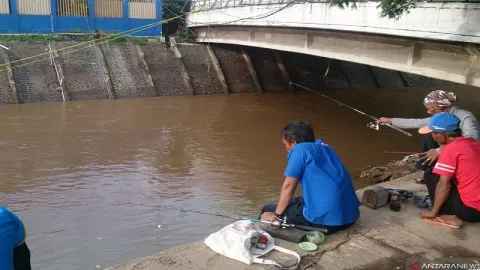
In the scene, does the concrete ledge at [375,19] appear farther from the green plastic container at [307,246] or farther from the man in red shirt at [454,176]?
the green plastic container at [307,246]

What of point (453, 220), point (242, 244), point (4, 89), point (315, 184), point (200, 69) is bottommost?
point (4, 89)

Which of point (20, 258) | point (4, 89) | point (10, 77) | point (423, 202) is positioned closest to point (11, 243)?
point (20, 258)

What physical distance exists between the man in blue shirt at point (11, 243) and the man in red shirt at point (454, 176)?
3.85 metres

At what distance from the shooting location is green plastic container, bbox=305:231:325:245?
4270mm

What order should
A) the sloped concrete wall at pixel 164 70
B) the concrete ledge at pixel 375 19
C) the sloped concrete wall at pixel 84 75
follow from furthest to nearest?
1. the sloped concrete wall at pixel 164 70
2. the sloped concrete wall at pixel 84 75
3. the concrete ledge at pixel 375 19

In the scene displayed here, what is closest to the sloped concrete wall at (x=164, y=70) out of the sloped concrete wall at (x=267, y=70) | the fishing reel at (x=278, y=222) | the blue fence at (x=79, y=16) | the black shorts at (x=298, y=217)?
the blue fence at (x=79, y=16)

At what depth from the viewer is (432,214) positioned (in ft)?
16.2

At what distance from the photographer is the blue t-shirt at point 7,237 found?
9.21ft

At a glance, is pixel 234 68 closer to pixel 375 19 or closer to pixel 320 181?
pixel 375 19

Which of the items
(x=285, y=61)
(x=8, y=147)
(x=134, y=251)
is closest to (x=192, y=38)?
(x=285, y=61)

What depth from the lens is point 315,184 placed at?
4.20m

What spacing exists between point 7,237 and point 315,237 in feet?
8.64

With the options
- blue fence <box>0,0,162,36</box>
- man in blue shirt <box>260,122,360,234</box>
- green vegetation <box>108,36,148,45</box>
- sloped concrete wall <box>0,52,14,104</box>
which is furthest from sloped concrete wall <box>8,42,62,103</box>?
man in blue shirt <box>260,122,360,234</box>

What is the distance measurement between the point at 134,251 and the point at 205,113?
32.0 ft
